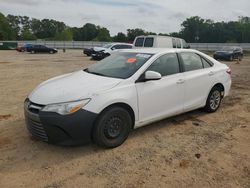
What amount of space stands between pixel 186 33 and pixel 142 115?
93.7 metres

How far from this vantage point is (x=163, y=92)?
201 inches

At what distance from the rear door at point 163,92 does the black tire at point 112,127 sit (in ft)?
1.17

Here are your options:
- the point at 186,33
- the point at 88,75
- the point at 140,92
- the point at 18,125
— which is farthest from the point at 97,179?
the point at 186,33

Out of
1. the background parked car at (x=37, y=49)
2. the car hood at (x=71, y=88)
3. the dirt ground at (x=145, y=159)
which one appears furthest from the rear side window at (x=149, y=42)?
the background parked car at (x=37, y=49)

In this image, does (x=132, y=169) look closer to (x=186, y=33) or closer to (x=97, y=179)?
(x=97, y=179)

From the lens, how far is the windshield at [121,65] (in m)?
4.95

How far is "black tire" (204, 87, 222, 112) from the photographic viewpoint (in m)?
6.32

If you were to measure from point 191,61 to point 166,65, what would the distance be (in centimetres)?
82

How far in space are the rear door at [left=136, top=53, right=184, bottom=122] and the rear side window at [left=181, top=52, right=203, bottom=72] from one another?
238 millimetres

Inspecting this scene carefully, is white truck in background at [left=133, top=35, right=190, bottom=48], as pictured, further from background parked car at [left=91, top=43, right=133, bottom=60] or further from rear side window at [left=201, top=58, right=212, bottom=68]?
rear side window at [left=201, top=58, right=212, bottom=68]

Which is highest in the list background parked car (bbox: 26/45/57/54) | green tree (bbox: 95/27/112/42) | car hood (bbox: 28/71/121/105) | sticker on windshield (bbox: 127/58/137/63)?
green tree (bbox: 95/27/112/42)

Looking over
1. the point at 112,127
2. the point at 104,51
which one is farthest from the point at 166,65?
the point at 104,51

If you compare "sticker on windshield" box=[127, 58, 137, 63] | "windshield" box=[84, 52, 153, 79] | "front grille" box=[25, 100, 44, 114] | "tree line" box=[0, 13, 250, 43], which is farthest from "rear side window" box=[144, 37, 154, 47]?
"tree line" box=[0, 13, 250, 43]

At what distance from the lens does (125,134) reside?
15.3ft
